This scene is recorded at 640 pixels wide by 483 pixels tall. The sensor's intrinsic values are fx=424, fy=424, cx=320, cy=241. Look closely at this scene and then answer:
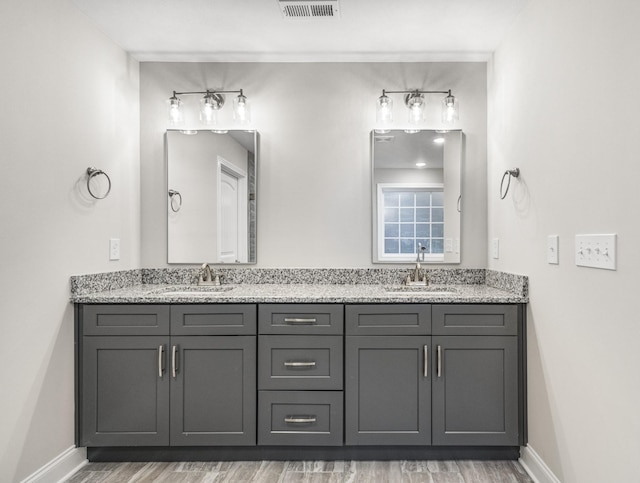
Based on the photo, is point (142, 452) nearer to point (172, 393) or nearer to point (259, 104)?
point (172, 393)

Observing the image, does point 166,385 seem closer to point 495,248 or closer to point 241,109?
point 241,109

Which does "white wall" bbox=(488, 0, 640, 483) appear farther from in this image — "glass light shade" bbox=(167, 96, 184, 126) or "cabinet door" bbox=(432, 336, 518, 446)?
"glass light shade" bbox=(167, 96, 184, 126)

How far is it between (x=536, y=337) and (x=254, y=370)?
4.55ft

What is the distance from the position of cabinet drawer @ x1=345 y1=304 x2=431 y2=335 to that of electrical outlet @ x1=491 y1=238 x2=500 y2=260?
67cm

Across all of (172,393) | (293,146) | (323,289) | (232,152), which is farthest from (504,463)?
(232,152)

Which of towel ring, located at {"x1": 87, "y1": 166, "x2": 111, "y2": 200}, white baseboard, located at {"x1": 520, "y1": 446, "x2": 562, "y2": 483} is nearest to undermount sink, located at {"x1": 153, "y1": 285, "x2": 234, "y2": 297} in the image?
towel ring, located at {"x1": 87, "y1": 166, "x2": 111, "y2": 200}

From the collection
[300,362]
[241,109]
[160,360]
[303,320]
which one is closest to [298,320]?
[303,320]

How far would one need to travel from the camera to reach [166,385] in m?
2.14

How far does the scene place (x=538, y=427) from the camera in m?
2.02

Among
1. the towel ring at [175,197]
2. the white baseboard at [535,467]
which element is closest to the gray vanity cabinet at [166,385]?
the towel ring at [175,197]

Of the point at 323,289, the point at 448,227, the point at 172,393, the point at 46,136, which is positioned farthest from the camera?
the point at 448,227

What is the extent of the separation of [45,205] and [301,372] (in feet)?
4.72

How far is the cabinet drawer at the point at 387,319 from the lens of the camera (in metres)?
2.14

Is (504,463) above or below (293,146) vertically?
below
